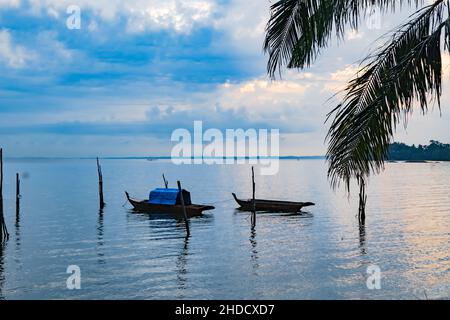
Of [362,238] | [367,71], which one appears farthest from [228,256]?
[367,71]

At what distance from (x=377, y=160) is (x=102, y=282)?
14353mm

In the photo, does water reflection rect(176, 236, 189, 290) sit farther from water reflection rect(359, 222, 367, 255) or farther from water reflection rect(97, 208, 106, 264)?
water reflection rect(359, 222, 367, 255)

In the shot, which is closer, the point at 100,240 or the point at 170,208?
the point at 100,240

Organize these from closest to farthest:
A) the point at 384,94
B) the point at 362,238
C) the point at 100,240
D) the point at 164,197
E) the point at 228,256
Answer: the point at 384,94 → the point at 228,256 → the point at 362,238 → the point at 100,240 → the point at 164,197

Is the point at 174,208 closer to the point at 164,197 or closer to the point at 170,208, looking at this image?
the point at 170,208

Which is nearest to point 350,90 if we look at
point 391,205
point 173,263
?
point 173,263

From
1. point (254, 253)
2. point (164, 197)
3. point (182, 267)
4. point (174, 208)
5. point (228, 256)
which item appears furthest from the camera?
point (164, 197)

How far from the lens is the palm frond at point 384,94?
639cm

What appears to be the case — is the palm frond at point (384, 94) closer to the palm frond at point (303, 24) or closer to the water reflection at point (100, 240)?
the palm frond at point (303, 24)

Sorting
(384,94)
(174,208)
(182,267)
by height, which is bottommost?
(182,267)

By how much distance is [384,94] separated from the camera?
6.42 m
